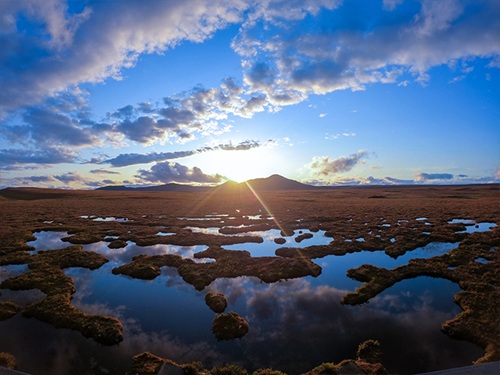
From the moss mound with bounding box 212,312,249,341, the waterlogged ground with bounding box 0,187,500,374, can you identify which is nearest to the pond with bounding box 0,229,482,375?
the waterlogged ground with bounding box 0,187,500,374

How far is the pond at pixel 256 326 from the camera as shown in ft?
43.9

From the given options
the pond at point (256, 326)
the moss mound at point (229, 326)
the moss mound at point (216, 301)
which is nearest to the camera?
the pond at point (256, 326)

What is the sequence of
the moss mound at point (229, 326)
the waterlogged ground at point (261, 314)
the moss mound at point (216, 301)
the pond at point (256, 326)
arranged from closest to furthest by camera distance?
1. the pond at point (256, 326)
2. the waterlogged ground at point (261, 314)
3. the moss mound at point (229, 326)
4. the moss mound at point (216, 301)

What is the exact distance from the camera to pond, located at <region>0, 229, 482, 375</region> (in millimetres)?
13375

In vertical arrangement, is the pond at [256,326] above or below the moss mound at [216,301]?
below

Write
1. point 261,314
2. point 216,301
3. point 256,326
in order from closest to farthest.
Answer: point 256,326, point 261,314, point 216,301

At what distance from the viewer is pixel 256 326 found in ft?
54.0

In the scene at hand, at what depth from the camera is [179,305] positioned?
19406mm

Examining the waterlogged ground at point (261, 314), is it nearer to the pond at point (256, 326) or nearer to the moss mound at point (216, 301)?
the pond at point (256, 326)

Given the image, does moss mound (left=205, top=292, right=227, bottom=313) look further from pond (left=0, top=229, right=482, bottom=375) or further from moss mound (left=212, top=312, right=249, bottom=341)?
moss mound (left=212, top=312, right=249, bottom=341)

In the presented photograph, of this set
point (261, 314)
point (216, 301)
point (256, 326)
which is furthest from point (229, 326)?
point (216, 301)

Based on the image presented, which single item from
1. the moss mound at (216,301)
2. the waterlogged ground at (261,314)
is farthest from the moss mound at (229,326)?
the moss mound at (216,301)

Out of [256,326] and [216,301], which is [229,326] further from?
[216,301]

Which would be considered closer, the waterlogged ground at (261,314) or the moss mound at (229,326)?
the waterlogged ground at (261,314)
